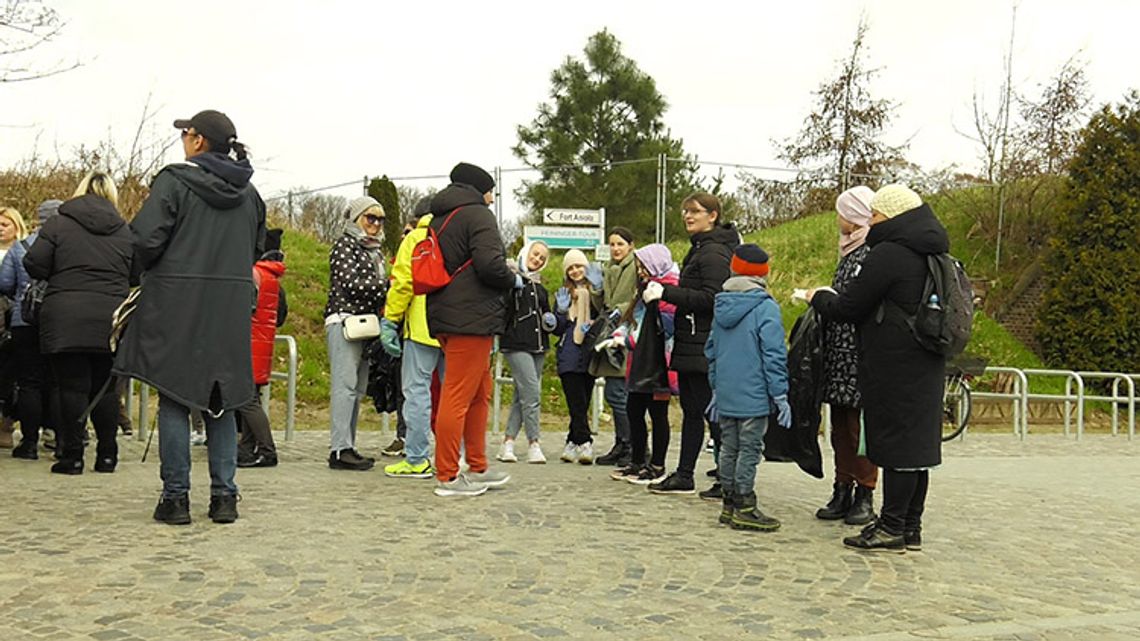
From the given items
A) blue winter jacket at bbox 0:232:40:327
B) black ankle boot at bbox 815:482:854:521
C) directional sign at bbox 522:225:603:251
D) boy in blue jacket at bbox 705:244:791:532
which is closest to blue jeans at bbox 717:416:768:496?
boy in blue jacket at bbox 705:244:791:532

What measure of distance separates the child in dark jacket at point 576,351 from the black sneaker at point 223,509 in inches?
158

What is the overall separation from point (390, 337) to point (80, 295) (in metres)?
2.04

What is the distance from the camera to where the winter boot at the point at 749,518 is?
23.0 ft

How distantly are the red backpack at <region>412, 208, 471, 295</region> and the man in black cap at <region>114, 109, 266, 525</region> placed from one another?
4.12ft

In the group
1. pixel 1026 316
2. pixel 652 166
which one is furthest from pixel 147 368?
pixel 652 166

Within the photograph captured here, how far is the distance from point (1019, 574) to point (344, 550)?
334 cm

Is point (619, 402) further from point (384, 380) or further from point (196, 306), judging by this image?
point (196, 306)

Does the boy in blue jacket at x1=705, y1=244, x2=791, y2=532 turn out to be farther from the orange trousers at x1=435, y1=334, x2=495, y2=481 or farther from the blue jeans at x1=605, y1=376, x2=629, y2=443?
the blue jeans at x1=605, y1=376, x2=629, y2=443

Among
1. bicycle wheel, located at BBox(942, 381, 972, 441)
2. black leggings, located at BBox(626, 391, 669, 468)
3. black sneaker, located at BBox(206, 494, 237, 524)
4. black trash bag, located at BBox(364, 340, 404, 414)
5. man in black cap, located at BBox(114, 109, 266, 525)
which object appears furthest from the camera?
bicycle wheel, located at BBox(942, 381, 972, 441)

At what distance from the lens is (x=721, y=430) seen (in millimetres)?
7426

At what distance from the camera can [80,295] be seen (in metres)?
8.12

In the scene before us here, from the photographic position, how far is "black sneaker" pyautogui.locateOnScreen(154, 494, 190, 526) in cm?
648

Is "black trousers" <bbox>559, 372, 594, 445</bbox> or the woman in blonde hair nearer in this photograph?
the woman in blonde hair

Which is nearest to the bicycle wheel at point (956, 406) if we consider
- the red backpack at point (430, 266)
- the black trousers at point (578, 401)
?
the black trousers at point (578, 401)
